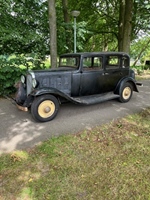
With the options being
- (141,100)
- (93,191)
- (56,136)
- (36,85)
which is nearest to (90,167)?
(93,191)

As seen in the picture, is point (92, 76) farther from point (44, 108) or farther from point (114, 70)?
point (44, 108)

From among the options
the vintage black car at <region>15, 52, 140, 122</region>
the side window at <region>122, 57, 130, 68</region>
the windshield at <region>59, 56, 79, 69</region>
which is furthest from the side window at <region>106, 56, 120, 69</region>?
the windshield at <region>59, 56, 79, 69</region>

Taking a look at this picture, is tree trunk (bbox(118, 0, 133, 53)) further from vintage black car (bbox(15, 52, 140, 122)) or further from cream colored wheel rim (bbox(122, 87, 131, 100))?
cream colored wheel rim (bbox(122, 87, 131, 100))

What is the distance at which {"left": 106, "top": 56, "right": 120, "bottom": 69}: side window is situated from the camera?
4.89 m

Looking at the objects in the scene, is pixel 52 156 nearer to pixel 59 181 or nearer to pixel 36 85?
pixel 59 181

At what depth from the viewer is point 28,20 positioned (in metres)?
6.47


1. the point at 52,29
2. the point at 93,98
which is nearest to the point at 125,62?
the point at 93,98

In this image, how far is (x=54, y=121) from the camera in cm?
397

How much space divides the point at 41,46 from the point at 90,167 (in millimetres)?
5655

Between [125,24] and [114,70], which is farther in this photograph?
[125,24]

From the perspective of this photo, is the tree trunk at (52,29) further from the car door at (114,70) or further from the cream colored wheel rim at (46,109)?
the cream colored wheel rim at (46,109)

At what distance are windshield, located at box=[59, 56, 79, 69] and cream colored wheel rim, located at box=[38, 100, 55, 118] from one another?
1273 mm

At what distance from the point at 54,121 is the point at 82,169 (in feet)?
5.74

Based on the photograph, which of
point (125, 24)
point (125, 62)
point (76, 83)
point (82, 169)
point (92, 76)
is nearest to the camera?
point (82, 169)
